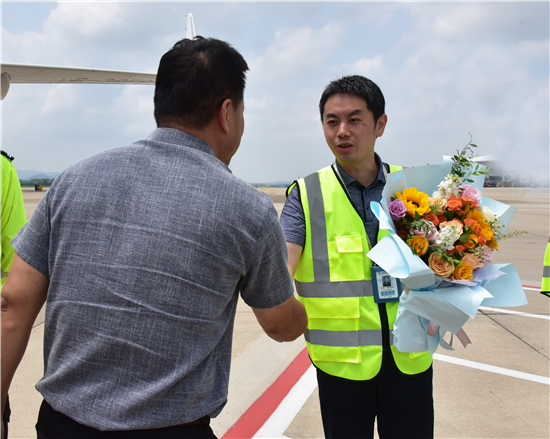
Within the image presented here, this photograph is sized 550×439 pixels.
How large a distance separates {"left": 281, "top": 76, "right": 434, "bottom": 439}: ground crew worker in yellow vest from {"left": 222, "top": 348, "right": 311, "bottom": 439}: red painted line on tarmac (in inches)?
41.0

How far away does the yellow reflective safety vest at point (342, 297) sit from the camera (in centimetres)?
198

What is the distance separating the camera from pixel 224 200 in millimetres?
1102

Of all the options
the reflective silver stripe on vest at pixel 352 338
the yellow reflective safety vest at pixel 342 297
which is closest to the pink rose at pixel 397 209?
the yellow reflective safety vest at pixel 342 297

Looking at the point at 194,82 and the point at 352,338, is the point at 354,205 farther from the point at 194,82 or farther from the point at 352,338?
the point at 194,82

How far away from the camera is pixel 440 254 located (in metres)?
1.81

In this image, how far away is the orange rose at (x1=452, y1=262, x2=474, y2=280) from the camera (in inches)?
70.5

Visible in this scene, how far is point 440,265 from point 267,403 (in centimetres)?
211

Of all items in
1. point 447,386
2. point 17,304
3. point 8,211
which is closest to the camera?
point 17,304

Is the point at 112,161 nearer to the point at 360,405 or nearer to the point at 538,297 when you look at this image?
the point at 360,405

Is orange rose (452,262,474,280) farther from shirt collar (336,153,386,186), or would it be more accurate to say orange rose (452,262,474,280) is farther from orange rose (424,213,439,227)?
shirt collar (336,153,386,186)

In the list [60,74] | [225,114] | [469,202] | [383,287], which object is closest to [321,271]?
[383,287]

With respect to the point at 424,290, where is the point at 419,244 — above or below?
above

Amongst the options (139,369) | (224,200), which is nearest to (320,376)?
(139,369)

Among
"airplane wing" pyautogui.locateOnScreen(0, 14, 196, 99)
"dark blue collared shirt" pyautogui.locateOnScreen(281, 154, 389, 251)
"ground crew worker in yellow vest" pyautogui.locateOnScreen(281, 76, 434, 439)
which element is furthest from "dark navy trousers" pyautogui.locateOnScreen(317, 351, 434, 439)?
"airplane wing" pyautogui.locateOnScreen(0, 14, 196, 99)
